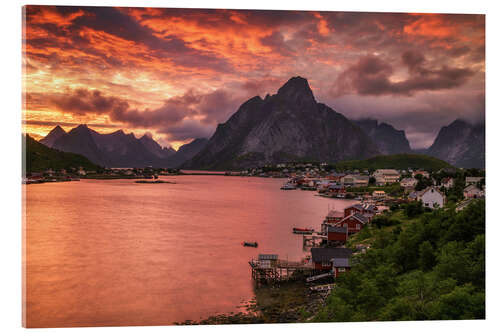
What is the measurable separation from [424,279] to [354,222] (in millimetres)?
10061

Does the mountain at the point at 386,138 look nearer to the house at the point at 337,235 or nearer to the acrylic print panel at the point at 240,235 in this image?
the house at the point at 337,235

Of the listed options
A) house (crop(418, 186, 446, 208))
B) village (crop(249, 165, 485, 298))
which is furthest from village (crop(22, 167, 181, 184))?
house (crop(418, 186, 446, 208))

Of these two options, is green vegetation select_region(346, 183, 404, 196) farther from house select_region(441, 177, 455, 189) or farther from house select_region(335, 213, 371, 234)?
house select_region(335, 213, 371, 234)

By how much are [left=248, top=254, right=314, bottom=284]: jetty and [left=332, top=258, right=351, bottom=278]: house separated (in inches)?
49.5

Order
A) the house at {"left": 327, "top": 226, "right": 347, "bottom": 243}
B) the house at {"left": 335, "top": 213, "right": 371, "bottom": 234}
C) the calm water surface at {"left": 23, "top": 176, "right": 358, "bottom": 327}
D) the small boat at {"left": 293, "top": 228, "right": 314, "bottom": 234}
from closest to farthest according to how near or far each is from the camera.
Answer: the calm water surface at {"left": 23, "top": 176, "right": 358, "bottom": 327}
the house at {"left": 327, "top": 226, "right": 347, "bottom": 243}
the house at {"left": 335, "top": 213, "right": 371, "bottom": 234}
the small boat at {"left": 293, "top": 228, "right": 314, "bottom": 234}

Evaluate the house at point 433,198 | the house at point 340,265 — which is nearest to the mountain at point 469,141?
the house at point 340,265

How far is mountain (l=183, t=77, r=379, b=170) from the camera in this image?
289 ft

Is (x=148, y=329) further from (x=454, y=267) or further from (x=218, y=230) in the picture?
(x=218, y=230)

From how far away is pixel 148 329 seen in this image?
5.24m

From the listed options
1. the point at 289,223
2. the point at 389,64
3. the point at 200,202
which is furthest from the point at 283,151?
the point at 389,64

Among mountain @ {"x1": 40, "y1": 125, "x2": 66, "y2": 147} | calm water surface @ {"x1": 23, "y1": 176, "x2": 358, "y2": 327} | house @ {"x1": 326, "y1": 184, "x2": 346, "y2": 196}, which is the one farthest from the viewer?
house @ {"x1": 326, "y1": 184, "x2": 346, "y2": 196}

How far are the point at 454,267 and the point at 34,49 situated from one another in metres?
9.05

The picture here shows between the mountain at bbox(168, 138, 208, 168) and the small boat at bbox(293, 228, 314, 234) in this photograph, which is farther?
the mountain at bbox(168, 138, 208, 168)

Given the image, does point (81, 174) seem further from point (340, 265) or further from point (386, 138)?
point (340, 265)
